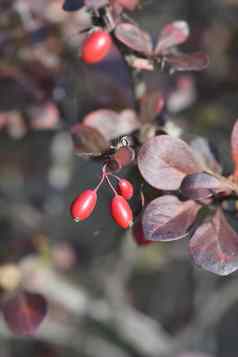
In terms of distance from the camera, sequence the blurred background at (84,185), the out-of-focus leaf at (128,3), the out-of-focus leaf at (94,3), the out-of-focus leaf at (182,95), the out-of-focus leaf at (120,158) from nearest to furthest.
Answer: the out-of-focus leaf at (120,158)
the out-of-focus leaf at (94,3)
the out-of-focus leaf at (128,3)
the blurred background at (84,185)
the out-of-focus leaf at (182,95)

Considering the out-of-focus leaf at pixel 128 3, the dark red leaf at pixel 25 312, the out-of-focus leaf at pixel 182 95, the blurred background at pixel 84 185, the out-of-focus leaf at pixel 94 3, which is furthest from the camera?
the out-of-focus leaf at pixel 182 95

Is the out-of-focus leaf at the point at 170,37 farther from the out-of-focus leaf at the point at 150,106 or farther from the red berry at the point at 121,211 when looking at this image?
the red berry at the point at 121,211

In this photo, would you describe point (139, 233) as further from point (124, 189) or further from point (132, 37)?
point (132, 37)

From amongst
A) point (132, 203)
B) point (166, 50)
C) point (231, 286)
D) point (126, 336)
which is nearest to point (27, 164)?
point (126, 336)

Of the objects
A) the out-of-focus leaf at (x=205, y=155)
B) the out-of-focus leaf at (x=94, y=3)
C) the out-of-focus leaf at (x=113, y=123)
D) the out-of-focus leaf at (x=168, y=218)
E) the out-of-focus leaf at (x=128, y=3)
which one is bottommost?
the out-of-focus leaf at (x=205, y=155)

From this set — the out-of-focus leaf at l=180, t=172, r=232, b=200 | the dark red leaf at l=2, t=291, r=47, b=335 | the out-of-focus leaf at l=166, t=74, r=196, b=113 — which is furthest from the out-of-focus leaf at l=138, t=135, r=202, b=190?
the out-of-focus leaf at l=166, t=74, r=196, b=113

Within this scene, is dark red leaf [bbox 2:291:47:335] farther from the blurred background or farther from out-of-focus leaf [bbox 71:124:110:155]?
out-of-focus leaf [bbox 71:124:110:155]


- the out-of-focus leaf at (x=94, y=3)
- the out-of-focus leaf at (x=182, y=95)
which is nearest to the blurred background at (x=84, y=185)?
the out-of-focus leaf at (x=182, y=95)
